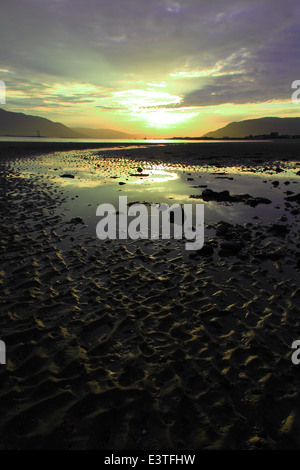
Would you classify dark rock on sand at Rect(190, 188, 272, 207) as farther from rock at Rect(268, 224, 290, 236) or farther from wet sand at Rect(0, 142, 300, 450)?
wet sand at Rect(0, 142, 300, 450)

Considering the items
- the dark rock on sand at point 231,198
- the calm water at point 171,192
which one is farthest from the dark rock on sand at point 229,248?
the dark rock on sand at point 231,198

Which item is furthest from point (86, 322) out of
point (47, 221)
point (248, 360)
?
point (47, 221)

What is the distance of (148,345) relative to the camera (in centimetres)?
570

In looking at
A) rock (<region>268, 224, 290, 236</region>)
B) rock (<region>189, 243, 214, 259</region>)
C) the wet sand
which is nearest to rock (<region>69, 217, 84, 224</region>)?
the wet sand

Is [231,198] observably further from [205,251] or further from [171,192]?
[205,251]

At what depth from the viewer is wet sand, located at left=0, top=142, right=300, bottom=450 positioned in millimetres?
4004

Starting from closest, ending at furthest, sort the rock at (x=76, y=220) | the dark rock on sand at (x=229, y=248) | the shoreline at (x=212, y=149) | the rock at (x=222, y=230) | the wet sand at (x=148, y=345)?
the wet sand at (x=148, y=345)
the dark rock on sand at (x=229, y=248)
the rock at (x=222, y=230)
the rock at (x=76, y=220)
the shoreline at (x=212, y=149)

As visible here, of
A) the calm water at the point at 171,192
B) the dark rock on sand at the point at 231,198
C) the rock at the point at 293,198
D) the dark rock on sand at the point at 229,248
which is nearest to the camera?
the dark rock on sand at the point at 229,248

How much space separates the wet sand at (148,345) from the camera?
13.1 feet

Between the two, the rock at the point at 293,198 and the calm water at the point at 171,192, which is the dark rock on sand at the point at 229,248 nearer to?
the calm water at the point at 171,192

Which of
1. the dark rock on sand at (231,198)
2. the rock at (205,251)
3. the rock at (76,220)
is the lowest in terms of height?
the rock at (205,251)

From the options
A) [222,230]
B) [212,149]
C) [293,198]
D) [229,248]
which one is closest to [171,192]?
[293,198]

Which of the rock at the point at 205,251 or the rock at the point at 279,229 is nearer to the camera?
the rock at the point at 205,251

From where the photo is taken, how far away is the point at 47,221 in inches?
536
